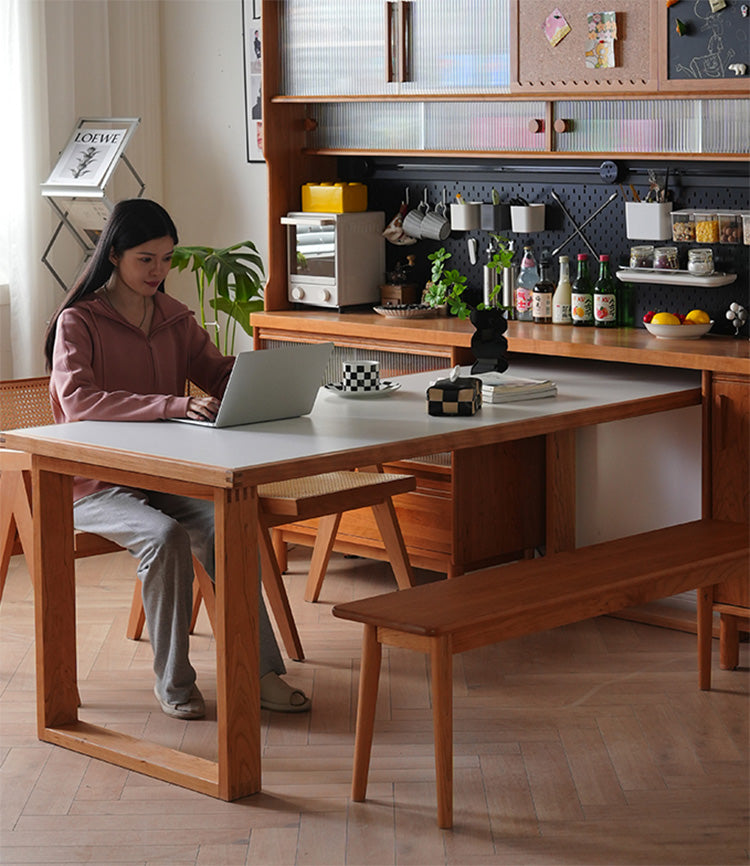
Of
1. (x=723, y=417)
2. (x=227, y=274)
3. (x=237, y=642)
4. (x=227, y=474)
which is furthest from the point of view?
(x=227, y=274)

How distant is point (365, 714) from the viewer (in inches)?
122

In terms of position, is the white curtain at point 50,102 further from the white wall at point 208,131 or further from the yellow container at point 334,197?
the yellow container at point 334,197

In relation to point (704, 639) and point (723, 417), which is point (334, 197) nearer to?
point (723, 417)

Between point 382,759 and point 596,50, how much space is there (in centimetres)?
218

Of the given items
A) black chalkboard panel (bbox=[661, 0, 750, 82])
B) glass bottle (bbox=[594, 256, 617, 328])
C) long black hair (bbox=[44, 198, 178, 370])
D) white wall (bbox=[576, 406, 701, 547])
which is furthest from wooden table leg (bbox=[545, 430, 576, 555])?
long black hair (bbox=[44, 198, 178, 370])

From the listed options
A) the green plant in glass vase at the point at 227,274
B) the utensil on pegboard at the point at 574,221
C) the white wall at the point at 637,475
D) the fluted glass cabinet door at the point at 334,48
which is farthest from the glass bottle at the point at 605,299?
the green plant in glass vase at the point at 227,274

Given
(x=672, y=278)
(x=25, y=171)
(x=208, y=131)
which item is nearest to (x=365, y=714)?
(x=672, y=278)

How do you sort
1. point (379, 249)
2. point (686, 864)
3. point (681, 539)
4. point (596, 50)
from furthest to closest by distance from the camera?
point (379, 249)
point (596, 50)
point (681, 539)
point (686, 864)

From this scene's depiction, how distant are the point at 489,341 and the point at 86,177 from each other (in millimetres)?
2127

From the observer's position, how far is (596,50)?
14.0ft

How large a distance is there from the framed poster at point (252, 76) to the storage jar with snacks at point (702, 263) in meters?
2.15

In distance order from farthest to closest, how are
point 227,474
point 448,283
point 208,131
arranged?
point 208,131 < point 448,283 < point 227,474

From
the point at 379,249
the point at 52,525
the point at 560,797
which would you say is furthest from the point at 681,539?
the point at 379,249

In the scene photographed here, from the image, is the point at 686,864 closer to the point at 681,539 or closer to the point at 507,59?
the point at 681,539
